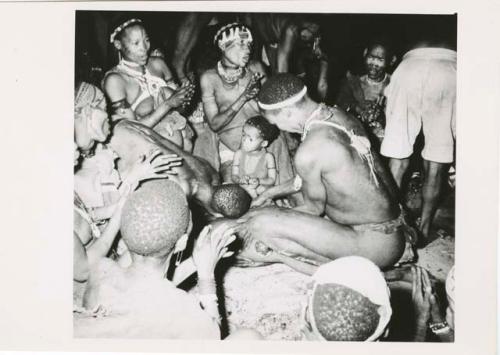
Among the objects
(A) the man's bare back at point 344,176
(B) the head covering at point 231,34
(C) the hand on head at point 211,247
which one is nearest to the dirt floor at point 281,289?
(C) the hand on head at point 211,247

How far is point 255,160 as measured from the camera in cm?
426

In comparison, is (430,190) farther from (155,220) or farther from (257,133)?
(155,220)

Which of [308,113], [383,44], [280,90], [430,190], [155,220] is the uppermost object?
[383,44]

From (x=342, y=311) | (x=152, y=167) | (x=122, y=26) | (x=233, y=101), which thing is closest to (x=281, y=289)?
(x=342, y=311)

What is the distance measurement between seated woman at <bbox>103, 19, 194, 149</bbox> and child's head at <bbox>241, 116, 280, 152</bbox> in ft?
1.29

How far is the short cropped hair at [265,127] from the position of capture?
4.22 meters

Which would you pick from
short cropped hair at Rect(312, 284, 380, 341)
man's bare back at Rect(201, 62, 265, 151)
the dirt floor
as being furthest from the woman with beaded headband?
short cropped hair at Rect(312, 284, 380, 341)

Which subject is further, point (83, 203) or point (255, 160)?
point (255, 160)

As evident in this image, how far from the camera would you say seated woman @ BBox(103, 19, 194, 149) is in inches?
165

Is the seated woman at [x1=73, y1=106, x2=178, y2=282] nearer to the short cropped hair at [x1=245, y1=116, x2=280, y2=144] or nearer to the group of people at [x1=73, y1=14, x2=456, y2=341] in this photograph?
the group of people at [x1=73, y1=14, x2=456, y2=341]

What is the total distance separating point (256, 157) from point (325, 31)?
91 cm

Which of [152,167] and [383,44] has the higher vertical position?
[383,44]

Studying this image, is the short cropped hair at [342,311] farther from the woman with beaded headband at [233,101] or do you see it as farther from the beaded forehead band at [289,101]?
the beaded forehead band at [289,101]
